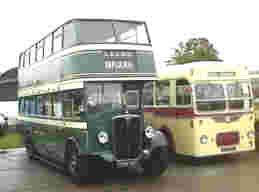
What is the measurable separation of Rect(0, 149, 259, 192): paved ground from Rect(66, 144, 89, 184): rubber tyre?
205mm

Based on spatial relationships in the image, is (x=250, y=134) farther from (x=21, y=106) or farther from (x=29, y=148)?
(x=21, y=106)

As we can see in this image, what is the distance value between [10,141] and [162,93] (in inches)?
417

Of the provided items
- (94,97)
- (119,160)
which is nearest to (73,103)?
(94,97)

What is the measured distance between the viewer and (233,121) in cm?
1338

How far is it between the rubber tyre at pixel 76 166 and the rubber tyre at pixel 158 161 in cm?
182

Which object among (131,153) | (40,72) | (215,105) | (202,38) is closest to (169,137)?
(215,105)

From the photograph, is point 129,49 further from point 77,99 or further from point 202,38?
point 202,38

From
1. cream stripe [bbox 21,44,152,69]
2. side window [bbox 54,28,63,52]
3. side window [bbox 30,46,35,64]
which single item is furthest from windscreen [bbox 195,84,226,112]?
side window [bbox 30,46,35,64]

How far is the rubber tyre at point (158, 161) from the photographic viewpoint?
11.4m

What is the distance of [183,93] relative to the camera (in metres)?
13.4

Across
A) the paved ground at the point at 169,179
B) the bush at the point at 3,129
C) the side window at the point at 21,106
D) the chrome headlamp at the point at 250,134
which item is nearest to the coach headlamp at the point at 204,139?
the paved ground at the point at 169,179

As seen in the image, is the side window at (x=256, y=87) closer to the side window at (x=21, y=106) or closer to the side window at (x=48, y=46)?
the side window at (x=48, y=46)

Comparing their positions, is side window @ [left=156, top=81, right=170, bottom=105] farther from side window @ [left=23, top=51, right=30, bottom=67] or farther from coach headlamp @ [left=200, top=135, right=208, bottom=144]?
side window @ [left=23, top=51, right=30, bottom=67]

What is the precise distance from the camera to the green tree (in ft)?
97.5
